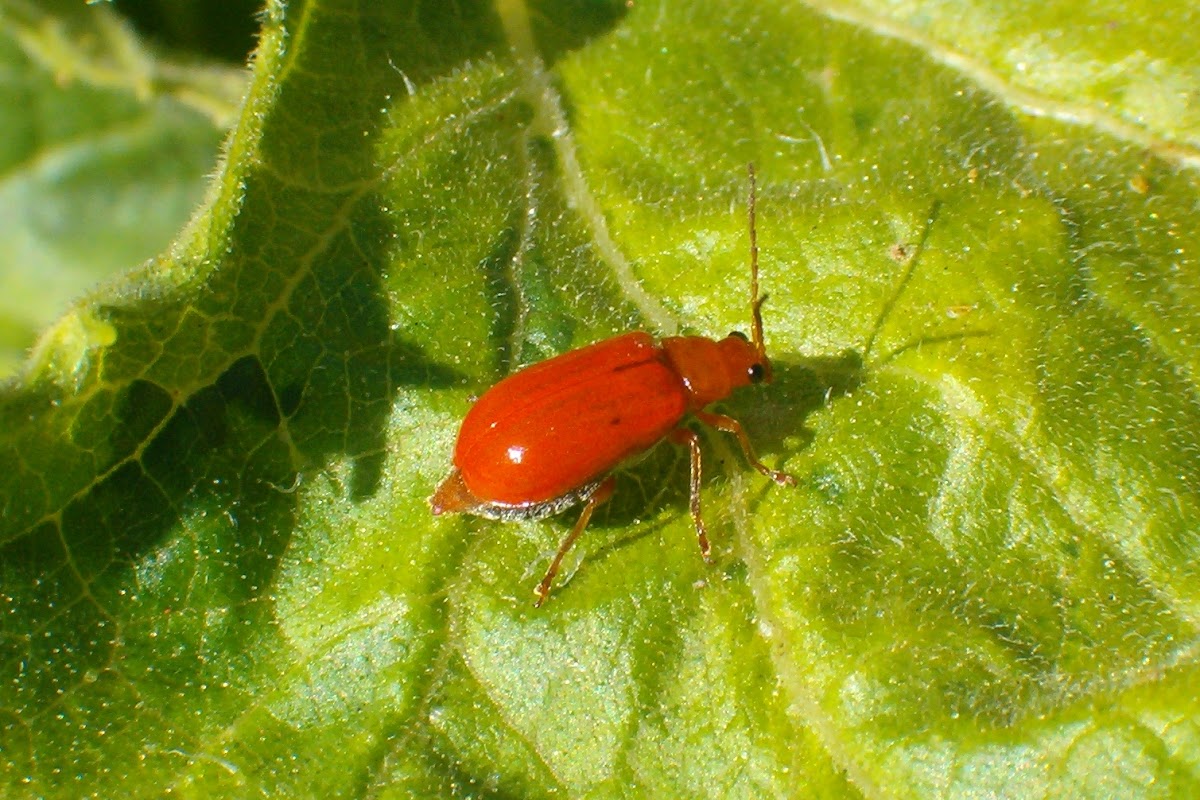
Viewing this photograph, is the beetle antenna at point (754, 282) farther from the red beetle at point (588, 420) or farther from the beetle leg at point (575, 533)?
the beetle leg at point (575, 533)

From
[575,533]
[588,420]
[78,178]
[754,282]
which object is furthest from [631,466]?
[78,178]

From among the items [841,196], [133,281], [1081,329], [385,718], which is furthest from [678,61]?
[385,718]

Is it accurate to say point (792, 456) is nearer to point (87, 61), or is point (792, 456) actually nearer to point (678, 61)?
point (678, 61)

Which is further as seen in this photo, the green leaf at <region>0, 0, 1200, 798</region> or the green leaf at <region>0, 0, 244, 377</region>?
the green leaf at <region>0, 0, 244, 377</region>

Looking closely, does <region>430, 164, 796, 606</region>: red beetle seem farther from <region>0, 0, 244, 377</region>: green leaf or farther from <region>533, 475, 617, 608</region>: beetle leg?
<region>0, 0, 244, 377</region>: green leaf

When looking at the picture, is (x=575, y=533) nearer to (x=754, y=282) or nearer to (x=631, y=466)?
(x=631, y=466)

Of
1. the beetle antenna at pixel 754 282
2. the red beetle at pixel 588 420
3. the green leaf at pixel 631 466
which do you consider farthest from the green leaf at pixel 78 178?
the beetle antenna at pixel 754 282

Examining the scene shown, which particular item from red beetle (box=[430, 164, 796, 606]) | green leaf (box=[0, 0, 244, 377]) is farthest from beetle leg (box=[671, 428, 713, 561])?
green leaf (box=[0, 0, 244, 377])

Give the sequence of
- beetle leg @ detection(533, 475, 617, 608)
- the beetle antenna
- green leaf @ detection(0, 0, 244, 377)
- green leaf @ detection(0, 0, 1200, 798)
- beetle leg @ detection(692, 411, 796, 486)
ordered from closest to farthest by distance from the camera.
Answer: green leaf @ detection(0, 0, 1200, 798) < beetle leg @ detection(533, 475, 617, 608) < beetle leg @ detection(692, 411, 796, 486) < the beetle antenna < green leaf @ detection(0, 0, 244, 377)
